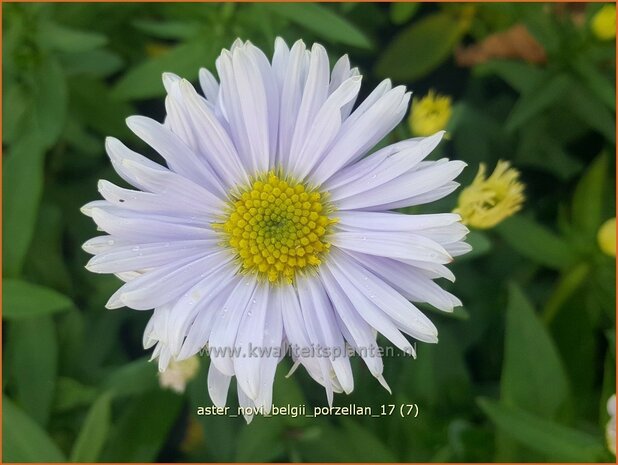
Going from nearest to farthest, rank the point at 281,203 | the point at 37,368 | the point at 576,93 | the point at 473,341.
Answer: the point at 281,203
the point at 37,368
the point at 576,93
the point at 473,341

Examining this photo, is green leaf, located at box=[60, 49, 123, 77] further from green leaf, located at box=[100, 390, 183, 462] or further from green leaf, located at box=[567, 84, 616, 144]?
green leaf, located at box=[567, 84, 616, 144]

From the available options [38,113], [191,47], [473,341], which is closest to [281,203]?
[191,47]

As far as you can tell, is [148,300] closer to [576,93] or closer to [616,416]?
[616,416]

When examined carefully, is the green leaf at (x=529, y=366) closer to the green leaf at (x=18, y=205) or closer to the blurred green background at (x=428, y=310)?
the blurred green background at (x=428, y=310)

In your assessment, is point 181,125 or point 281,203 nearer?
point 181,125

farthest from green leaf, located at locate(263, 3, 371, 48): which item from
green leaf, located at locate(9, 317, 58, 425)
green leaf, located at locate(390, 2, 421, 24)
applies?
green leaf, located at locate(9, 317, 58, 425)

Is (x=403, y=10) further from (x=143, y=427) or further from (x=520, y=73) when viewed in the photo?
(x=143, y=427)
